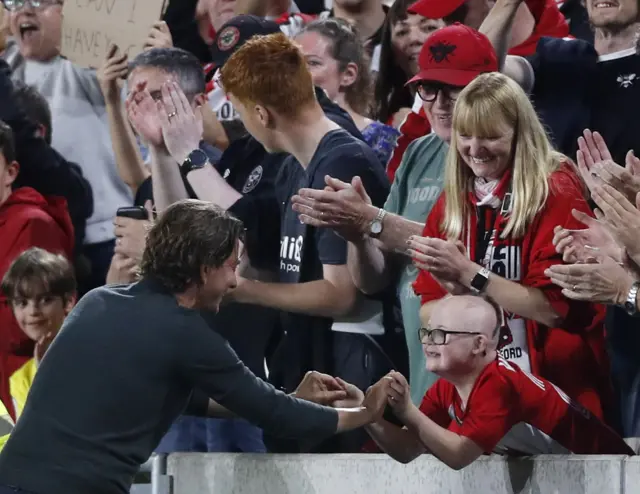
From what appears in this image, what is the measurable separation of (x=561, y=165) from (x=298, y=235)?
1011mm

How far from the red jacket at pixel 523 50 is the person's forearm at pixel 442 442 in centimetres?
150

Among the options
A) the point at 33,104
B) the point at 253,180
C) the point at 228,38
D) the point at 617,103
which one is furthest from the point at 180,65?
the point at 617,103

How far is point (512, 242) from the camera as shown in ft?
13.5

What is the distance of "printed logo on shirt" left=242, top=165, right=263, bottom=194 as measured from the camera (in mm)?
5113

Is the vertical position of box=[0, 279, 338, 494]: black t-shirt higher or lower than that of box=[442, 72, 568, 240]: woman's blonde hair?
lower

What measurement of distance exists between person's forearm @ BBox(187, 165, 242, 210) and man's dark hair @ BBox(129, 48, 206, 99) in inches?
19.3

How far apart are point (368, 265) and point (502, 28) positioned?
0.93 m

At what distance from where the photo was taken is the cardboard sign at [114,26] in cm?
639

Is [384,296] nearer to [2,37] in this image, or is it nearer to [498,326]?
[498,326]

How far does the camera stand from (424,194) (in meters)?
4.68

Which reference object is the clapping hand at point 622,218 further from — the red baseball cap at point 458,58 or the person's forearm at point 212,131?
the person's forearm at point 212,131

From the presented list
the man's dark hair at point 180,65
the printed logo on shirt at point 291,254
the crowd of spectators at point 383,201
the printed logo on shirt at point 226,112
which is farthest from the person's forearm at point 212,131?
the printed logo on shirt at point 291,254

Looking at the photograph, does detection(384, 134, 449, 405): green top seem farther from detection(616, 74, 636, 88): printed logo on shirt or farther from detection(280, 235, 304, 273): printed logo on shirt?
detection(616, 74, 636, 88): printed logo on shirt

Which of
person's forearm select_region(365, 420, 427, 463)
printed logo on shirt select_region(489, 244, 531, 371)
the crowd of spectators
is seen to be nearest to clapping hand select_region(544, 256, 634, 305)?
the crowd of spectators
